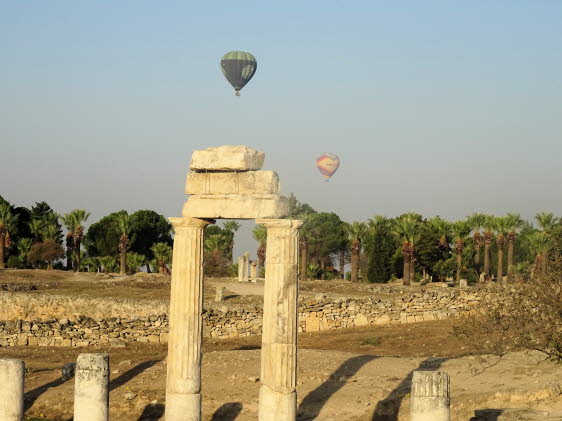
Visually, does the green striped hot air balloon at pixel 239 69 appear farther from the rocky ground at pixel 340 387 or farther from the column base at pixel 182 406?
the column base at pixel 182 406

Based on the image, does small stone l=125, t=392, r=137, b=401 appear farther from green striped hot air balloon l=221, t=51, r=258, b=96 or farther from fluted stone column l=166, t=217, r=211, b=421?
green striped hot air balloon l=221, t=51, r=258, b=96

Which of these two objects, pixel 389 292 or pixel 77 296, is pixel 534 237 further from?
pixel 77 296

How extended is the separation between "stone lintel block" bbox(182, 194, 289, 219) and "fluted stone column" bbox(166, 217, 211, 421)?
0.96 ft

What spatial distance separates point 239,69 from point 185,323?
145 feet

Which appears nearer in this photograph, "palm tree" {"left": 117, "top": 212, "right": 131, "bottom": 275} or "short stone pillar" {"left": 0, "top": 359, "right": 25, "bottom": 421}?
"short stone pillar" {"left": 0, "top": 359, "right": 25, "bottom": 421}

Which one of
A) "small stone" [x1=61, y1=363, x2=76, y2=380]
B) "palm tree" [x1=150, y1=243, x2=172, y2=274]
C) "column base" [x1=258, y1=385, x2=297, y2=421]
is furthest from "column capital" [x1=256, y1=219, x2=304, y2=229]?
"palm tree" [x1=150, y1=243, x2=172, y2=274]

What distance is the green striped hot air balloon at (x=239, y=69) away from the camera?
207ft

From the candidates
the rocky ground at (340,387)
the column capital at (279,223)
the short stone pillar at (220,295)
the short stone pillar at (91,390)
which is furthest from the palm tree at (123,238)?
the column capital at (279,223)

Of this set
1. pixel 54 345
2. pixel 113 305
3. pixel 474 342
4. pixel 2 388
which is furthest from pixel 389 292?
pixel 2 388

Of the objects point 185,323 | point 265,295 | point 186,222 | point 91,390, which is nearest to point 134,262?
point 91,390

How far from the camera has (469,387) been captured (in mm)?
23656

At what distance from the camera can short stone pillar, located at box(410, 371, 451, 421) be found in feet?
60.9

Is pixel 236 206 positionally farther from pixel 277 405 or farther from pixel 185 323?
pixel 277 405

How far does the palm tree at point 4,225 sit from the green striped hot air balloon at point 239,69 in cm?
1844
